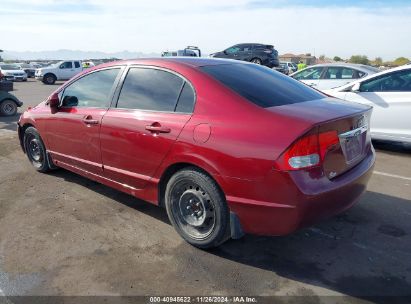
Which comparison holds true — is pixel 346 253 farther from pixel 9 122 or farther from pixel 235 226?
pixel 9 122

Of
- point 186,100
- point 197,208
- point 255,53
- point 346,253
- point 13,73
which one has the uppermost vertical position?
point 186,100

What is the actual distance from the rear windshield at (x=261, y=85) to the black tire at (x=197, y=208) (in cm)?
80

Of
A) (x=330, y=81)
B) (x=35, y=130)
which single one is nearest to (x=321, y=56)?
(x=330, y=81)

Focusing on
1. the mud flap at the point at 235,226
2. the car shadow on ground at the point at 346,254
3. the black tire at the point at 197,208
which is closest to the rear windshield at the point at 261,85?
the black tire at the point at 197,208

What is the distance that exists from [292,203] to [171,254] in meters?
1.21

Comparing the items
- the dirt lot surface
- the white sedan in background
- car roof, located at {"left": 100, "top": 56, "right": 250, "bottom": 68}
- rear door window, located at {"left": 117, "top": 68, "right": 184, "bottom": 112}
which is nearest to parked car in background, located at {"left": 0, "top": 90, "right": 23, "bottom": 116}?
the dirt lot surface

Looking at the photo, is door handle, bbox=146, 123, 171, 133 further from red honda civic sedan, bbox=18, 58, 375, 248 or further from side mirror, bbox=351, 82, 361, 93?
side mirror, bbox=351, 82, 361, 93

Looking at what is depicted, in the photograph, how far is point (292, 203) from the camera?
9.34ft

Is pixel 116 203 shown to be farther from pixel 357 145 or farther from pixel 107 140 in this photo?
pixel 357 145

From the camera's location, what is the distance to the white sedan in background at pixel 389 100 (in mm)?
6527

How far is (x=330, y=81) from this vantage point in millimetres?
10664

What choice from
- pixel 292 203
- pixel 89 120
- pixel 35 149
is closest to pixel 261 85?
pixel 292 203

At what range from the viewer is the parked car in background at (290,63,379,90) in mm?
10297

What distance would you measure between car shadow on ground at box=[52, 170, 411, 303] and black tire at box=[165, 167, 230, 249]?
151 mm
